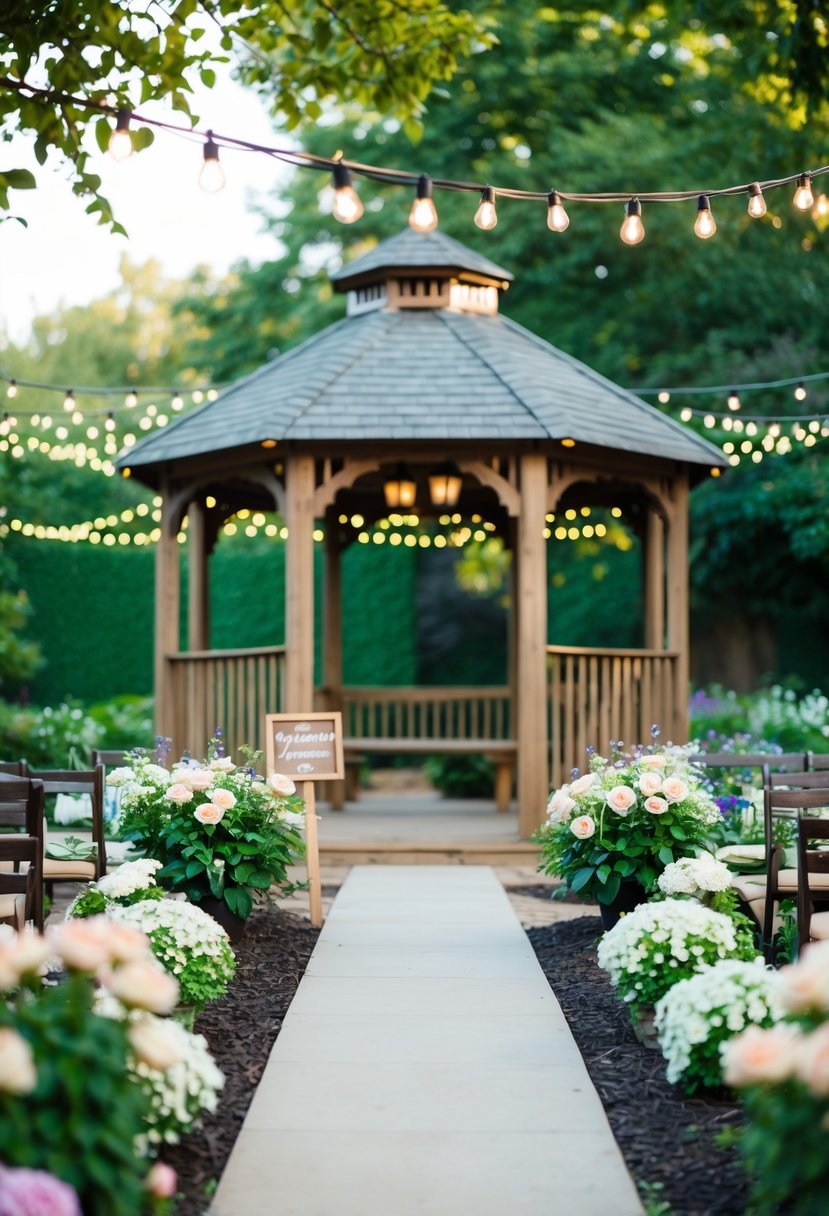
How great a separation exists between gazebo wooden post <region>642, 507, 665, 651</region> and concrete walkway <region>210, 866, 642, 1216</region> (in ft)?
17.7

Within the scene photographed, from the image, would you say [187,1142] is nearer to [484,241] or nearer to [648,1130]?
[648,1130]

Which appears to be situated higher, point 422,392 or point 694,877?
point 422,392

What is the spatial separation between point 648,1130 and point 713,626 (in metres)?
14.5

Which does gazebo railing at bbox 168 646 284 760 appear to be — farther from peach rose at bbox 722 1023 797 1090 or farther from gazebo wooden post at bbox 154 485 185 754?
peach rose at bbox 722 1023 797 1090

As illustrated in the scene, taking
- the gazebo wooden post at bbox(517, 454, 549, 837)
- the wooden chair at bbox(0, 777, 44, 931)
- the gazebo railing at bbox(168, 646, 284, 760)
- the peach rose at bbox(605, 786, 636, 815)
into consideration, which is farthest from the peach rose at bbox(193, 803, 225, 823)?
the gazebo wooden post at bbox(517, 454, 549, 837)

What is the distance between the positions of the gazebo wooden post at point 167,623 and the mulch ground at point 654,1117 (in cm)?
570

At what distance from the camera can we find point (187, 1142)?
3.79 metres

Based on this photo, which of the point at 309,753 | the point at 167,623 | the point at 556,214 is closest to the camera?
the point at 556,214

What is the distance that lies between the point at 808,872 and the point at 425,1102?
1.87 metres

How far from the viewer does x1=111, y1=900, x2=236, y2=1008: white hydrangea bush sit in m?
4.74

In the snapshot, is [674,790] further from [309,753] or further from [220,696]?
[220,696]

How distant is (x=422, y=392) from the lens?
10.1 m

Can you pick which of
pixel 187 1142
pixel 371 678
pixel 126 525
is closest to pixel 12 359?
pixel 126 525

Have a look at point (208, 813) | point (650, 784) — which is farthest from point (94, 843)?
point (650, 784)
